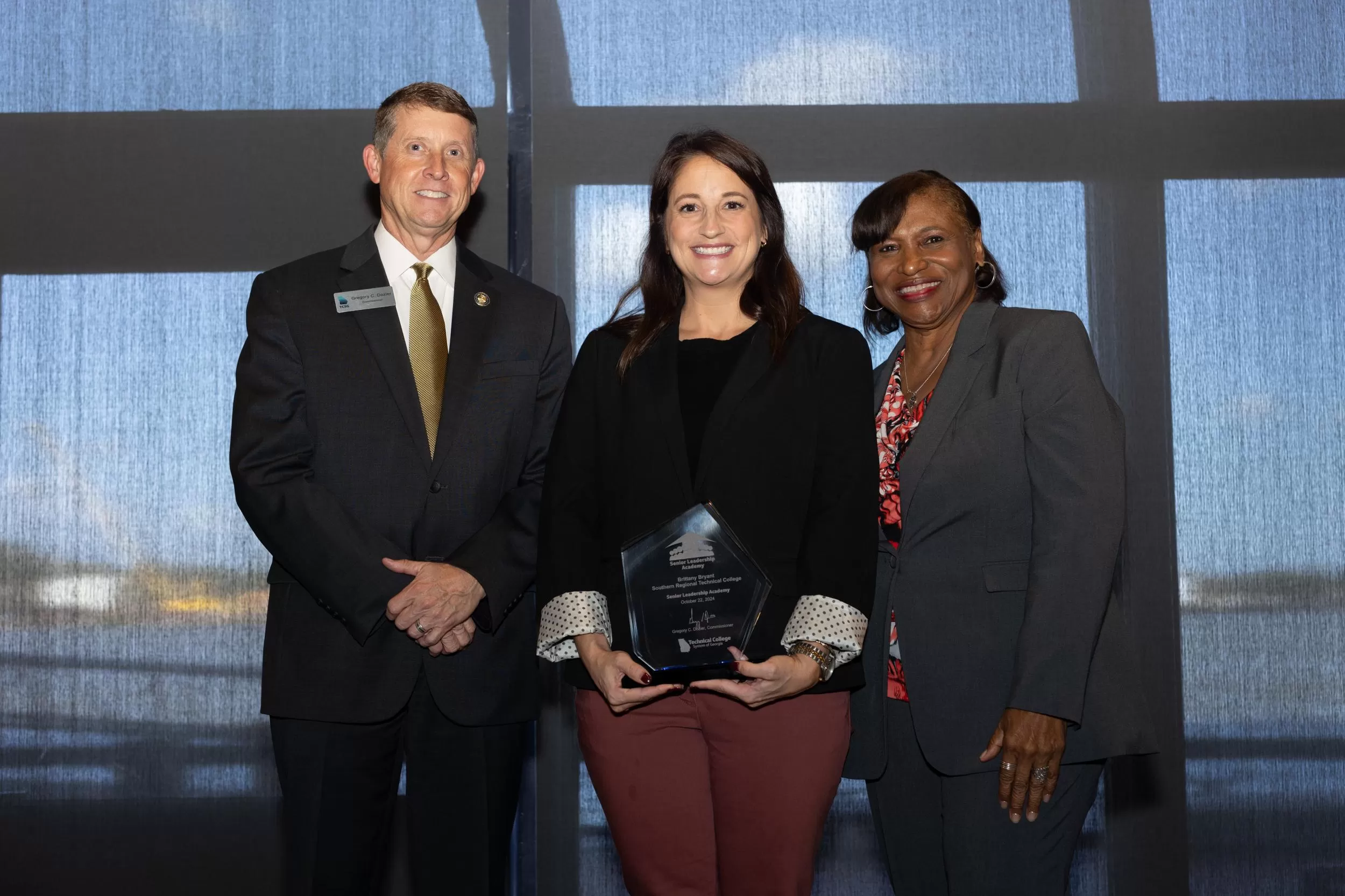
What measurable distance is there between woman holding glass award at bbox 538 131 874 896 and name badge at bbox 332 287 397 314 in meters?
0.51

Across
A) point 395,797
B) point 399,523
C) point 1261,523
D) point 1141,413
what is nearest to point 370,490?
point 399,523

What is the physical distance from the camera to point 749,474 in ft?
6.39

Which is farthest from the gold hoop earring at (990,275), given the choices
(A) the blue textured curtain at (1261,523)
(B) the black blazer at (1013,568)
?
(A) the blue textured curtain at (1261,523)

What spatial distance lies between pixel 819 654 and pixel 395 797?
1.00 metres

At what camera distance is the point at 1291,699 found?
3.36 meters

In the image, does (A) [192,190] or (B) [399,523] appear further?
(A) [192,190]

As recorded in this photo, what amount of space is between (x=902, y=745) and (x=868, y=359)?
782 millimetres

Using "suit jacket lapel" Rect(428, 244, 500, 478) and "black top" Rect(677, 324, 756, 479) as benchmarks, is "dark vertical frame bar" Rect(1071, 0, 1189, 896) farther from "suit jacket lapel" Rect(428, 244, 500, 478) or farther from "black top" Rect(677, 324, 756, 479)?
"suit jacket lapel" Rect(428, 244, 500, 478)

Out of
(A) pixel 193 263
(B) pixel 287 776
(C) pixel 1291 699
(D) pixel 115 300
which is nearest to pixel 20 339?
(D) pixel 115 300

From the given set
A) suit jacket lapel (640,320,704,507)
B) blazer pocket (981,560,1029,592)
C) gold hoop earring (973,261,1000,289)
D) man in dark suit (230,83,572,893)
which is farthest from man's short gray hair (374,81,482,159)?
blazer pocket (981,560,1029,592)

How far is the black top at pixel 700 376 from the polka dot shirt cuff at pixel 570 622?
298mm

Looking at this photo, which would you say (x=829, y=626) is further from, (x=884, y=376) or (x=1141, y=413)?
(x=1141, y=413)

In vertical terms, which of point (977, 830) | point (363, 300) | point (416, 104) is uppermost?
point (416, 104)

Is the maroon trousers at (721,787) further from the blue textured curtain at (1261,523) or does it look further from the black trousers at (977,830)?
the blue textured curtain at (1261,523)
